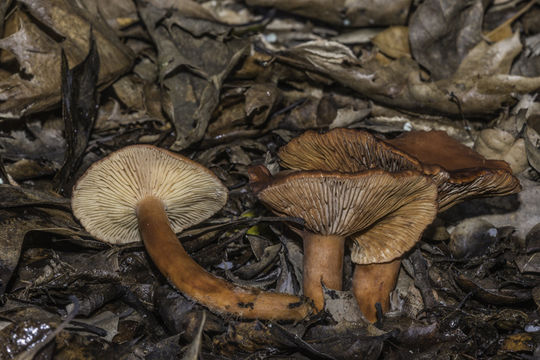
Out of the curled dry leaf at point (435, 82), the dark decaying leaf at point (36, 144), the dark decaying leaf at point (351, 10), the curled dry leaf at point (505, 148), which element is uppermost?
the dark decaying leaf at point (351, 10)

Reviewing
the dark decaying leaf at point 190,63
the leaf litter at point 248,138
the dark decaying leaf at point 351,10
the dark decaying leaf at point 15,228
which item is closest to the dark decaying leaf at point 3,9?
the leaf litter at point 248,138

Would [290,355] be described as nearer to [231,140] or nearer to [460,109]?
[231,140]

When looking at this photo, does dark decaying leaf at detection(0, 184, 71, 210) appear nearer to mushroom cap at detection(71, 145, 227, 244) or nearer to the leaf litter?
the leaf litter

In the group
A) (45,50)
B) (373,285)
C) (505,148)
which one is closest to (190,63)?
(45,50)

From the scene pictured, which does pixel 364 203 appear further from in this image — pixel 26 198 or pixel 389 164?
pixel 26 198

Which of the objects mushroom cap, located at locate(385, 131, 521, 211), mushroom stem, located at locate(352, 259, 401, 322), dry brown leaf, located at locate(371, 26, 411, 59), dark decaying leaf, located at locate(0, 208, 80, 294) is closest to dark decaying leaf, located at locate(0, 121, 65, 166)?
dark decaying leaf, located at locate(0, 208, 80, 294)

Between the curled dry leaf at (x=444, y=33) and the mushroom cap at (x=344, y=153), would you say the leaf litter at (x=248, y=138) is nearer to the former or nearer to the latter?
the curled dry leaf at (x=444, y=33)
